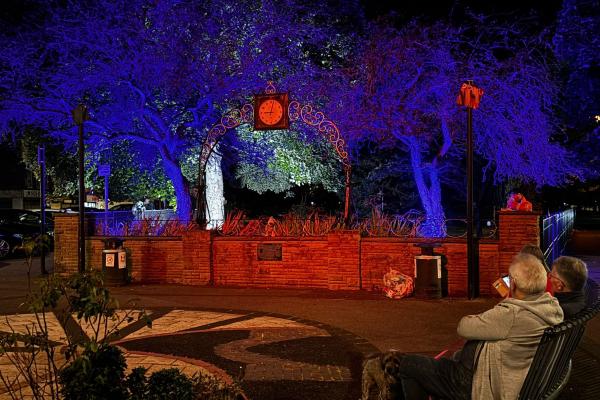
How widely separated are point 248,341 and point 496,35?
14733 millimetres

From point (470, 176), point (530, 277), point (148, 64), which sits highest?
point (148, 64)

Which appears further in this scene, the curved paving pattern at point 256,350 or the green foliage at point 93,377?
the curved paving pattern at point 256,350

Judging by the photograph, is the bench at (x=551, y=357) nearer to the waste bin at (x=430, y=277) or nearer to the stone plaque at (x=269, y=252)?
the waste bin at (x=430, y=277)

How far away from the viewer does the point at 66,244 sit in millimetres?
14875

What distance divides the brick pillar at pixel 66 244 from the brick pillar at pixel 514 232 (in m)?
9.70

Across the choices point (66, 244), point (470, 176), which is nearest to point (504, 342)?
point (470, 176)

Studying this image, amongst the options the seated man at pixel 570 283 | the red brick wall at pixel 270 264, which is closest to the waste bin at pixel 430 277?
the red brick wall at pixel 270 264

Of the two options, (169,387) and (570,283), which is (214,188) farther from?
(169,387)

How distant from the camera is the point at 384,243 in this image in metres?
12.6

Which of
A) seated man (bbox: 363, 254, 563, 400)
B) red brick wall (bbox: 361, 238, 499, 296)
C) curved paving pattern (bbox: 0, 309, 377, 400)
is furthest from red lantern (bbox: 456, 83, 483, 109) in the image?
seated man (bbox: 363, 254, 563, 400)

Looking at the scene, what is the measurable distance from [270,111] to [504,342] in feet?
35.5

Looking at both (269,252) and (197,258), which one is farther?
(197,258)

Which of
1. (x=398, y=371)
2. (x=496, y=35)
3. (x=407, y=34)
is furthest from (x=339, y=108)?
(x=398, y=371)

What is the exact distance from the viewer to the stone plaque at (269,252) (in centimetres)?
1337
